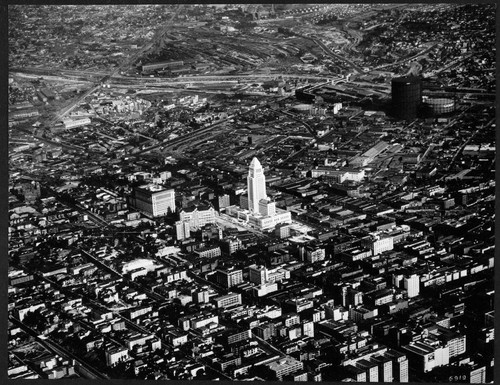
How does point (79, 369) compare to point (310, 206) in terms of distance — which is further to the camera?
point (310, 206)

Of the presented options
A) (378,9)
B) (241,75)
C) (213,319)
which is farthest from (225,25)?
(213,319)

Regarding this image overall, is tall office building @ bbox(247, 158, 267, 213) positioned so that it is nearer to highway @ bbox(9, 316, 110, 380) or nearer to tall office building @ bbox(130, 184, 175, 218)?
tall office building @ bbox(130, 184, 175, 218)

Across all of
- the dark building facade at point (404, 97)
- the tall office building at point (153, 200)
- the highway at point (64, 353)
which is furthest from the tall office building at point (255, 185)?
the highway at point (64, 353)

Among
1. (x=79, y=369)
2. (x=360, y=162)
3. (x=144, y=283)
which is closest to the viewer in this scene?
(x=79, y=369)

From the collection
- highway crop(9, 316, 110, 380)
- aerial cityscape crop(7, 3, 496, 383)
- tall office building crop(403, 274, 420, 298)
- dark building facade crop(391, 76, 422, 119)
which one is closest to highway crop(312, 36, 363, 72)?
aerial cityscape crop(7, 3, 496, 383)

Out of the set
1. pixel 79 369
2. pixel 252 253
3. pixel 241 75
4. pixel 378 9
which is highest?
pixel 378 9

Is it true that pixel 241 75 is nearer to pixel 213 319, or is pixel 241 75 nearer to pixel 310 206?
pixel 310 206

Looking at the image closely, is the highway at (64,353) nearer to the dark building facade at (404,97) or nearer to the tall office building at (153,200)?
the tall office building at (153,200)
